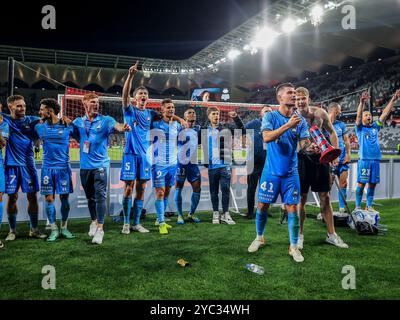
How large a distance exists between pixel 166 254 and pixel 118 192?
10.2ft

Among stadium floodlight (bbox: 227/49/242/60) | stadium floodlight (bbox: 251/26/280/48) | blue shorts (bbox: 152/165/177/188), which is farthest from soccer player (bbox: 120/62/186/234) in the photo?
stadium floodlight (bbox: 227/49/242/60)

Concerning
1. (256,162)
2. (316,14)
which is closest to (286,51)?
(316,14)

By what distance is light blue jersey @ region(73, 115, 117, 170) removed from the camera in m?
5.04

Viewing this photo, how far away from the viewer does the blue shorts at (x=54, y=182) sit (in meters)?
5.11

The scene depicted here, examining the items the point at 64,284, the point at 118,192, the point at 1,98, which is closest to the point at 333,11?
the point at 118,192

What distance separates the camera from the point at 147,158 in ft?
18.4

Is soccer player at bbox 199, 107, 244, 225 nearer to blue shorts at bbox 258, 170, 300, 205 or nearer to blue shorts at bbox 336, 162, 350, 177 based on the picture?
blue shorts at bbox 258, 170, 300, 205

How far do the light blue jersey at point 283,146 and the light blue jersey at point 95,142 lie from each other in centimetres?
252

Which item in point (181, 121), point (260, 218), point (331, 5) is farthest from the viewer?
point (331, 5)

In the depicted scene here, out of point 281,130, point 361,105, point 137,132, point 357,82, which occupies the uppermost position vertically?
point 357,82

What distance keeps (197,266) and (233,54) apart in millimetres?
30861

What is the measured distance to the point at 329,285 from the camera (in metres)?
3.29

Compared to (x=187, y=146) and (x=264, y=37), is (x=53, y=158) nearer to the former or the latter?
(x=187, y=146)
